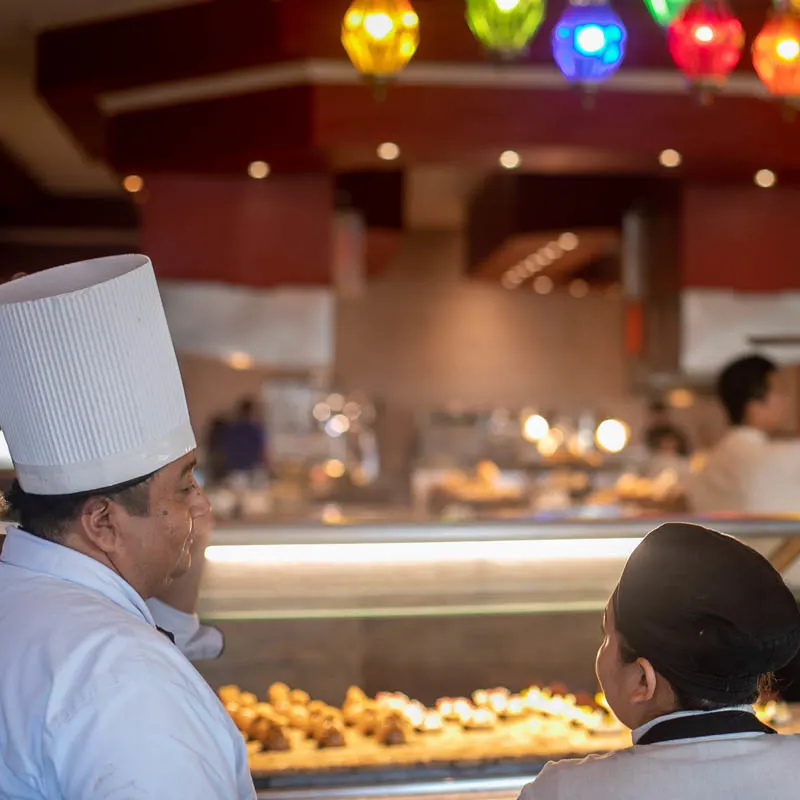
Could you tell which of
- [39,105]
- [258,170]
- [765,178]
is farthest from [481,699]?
[39,105]

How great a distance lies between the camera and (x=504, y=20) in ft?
10.6

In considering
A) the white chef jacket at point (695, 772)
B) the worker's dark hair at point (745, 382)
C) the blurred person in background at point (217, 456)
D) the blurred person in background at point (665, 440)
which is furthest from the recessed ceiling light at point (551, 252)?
the white chef jacket at point (695, 772)

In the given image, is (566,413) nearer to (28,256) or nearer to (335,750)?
(28,256)

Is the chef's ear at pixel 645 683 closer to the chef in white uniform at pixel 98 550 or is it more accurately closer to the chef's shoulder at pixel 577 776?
the chef's shoulder at pixel 577 776

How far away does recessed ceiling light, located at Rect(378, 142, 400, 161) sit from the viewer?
5.23 meters

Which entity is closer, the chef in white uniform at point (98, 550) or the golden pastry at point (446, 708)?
the chef in white uniform at point (98, 550)

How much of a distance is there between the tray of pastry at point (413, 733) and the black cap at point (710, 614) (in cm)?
101

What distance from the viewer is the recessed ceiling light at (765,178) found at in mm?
5855

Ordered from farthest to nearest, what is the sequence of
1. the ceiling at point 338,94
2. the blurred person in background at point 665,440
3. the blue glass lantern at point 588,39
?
1. the blurred person in background at point 665,440
2. the ceiling at point 338,94
3. the blue glass lantern at point 588,39

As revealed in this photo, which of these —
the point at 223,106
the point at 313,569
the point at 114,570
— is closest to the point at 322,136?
the point at 223,106

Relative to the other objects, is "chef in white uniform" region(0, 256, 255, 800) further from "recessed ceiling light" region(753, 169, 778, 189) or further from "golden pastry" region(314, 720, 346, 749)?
"recessed ceiling light" region(753, 169, 778, 189)

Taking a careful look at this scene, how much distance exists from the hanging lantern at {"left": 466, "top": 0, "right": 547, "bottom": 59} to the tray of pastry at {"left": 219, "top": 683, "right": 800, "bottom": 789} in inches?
68.0

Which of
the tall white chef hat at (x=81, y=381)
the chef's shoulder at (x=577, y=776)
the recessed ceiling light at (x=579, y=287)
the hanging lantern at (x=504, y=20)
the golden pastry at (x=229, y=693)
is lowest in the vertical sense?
the recessed ceiling light at (x=579, y=287)

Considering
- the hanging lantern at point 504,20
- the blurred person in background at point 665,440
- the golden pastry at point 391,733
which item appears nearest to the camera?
Answer: the golden pastry at point 391,733
